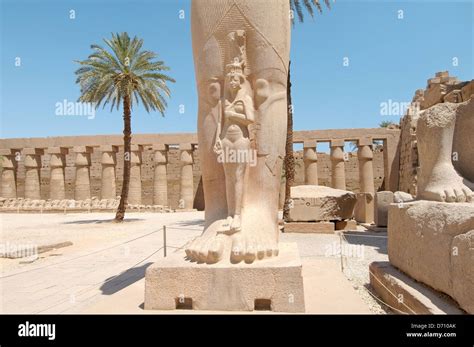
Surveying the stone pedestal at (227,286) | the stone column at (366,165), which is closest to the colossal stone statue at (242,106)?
the stone pedestal at (227,286)

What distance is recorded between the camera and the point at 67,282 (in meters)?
4.32

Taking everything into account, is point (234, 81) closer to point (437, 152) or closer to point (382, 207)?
point (437, 152)

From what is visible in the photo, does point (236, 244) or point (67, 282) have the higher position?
point (236, 244)

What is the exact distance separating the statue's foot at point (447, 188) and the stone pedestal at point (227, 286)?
137 centimetres

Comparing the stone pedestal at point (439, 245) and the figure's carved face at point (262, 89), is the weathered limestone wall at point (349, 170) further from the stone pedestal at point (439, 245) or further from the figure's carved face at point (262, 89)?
the figure's carved face at point (262, 89)

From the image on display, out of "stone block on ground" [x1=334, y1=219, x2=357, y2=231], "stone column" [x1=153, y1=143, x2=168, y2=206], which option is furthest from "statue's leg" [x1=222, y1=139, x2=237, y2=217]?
"stone column" [x1=153, y1=143, x2=168, y2=206]

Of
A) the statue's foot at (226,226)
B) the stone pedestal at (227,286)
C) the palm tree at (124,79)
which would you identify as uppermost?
the palm tree at (124,79)

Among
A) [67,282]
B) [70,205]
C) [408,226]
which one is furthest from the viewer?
[70,205]

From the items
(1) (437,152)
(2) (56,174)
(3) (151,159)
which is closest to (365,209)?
(1) (437,152)

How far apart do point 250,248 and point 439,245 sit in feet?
4.42

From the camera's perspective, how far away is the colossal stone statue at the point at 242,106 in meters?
2.66
